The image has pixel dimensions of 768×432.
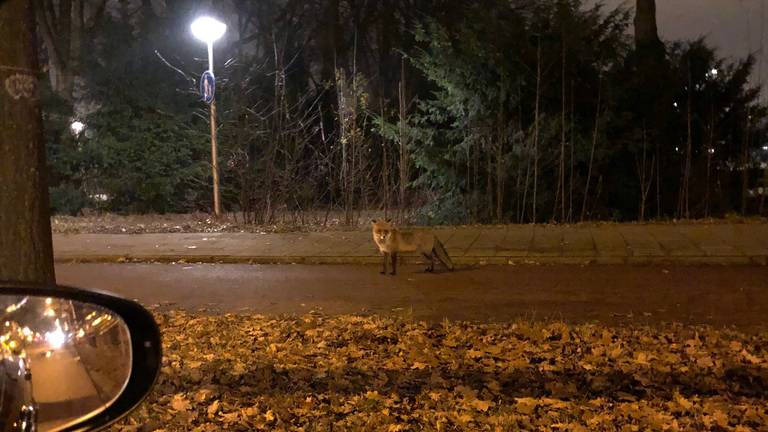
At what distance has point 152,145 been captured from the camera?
22891 millimetres

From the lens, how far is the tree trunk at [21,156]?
450 centimetres

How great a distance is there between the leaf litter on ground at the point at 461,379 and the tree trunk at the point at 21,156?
1197 mm

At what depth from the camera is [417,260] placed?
12547 mm

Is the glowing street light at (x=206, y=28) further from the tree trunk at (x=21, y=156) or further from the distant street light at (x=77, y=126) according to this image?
the tree trunk at (x=21, y=156)

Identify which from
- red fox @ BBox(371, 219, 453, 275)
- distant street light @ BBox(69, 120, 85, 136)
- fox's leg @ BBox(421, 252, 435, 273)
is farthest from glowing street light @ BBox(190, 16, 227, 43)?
distant street light @ BBox(69, 120, 85, 136)

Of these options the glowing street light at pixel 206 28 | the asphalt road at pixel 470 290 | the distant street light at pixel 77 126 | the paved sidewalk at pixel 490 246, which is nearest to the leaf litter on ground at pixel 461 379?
the asphalt road at pixel 470 290

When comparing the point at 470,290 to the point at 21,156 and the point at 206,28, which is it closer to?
the point at 21,156

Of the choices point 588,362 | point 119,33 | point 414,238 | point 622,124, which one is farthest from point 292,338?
point 119,33

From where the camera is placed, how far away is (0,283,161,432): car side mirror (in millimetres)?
2309

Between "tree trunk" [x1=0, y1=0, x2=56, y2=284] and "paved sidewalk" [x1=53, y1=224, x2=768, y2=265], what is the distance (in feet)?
26.6

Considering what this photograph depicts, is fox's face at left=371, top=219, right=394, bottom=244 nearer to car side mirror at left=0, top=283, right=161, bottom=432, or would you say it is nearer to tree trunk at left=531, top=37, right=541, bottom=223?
tree trunk at left=531, top=37, right=541, bottom=223

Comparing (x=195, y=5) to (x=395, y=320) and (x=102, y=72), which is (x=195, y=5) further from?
(x=395, y=320)

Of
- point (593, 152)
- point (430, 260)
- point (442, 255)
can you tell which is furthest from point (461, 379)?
point (593, 152)

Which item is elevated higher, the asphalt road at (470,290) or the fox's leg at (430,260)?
the fox's leg at (430,260)
